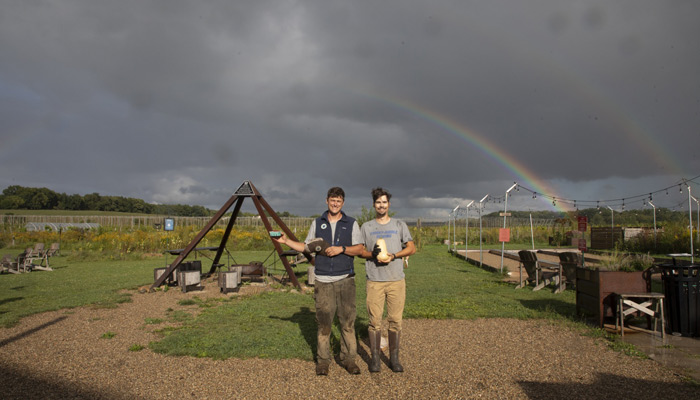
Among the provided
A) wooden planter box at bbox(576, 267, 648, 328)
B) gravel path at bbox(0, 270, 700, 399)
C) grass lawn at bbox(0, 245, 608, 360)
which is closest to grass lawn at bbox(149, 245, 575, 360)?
grass lawn at bbox(0, 245, 608, 360)

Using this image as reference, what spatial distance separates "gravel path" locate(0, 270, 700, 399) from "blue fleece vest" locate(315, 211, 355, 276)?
42.8 inches

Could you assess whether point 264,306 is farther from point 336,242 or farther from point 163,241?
point 163,241

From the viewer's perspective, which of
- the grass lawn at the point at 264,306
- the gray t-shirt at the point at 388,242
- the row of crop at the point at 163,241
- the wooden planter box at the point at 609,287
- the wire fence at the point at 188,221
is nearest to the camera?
the gray t-shirt at the point at 388,242

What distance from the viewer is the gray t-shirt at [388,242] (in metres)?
4.63

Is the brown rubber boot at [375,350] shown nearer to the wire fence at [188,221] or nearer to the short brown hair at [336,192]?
the short brown hair at [336,192]

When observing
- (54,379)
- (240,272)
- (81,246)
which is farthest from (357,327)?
(81,246)

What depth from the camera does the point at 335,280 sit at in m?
4.59

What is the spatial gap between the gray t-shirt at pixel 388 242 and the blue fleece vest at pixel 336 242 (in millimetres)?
215

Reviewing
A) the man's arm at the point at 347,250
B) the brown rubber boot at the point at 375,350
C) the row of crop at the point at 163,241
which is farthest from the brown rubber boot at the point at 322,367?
the row of crop at the point at 163,241

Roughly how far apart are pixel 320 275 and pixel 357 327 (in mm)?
2343

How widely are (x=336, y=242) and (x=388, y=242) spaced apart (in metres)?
0.55

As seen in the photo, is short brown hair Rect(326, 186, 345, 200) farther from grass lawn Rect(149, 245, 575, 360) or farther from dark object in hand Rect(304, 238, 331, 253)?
grass lawn Rect(149, 245, 575, 360)

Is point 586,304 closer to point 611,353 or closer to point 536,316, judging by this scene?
point 536,316

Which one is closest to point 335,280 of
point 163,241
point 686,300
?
point 686,300
